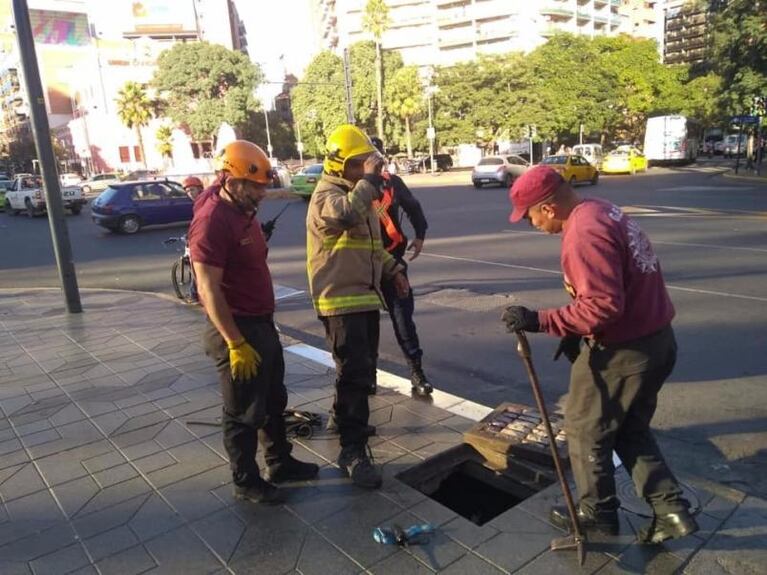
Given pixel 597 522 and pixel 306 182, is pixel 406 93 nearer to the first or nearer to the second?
pixel 306 182

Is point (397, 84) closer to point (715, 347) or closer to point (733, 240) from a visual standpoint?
point (733, 240)

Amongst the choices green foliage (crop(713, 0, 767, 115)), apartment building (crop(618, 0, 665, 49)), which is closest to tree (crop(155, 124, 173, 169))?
green foliage (crop(713, 0, 767, 115))

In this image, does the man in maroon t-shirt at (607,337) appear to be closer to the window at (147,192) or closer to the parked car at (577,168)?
the window at (147,192)

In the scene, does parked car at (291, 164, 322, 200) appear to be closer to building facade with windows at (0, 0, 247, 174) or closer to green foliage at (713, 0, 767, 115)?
green foliage at (713, 0, 767, 115)

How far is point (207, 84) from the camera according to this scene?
57094mm

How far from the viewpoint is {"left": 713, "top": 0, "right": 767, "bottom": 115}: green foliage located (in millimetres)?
20922

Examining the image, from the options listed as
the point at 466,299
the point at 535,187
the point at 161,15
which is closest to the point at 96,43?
the point at 161,15

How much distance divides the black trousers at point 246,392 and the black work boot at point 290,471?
21 centimetres

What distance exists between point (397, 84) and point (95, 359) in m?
49.6

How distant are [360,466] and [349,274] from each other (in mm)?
1041

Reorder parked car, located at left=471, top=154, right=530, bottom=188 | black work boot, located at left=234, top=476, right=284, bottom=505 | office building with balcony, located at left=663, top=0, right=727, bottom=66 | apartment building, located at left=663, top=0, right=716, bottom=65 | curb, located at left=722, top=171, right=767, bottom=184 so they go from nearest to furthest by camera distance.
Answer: black work boot, located at left=234, top=476, right=284, bottom=505
curb, located at left=722, top=171, right=767, bottom=184
parked car, located at left=471, top=154, right=530, bottom=188
office building with balcony, located at left=663, top=0, right=727, bottom=66
apartment building, located at left=663, top=0, right=716, bottom=65

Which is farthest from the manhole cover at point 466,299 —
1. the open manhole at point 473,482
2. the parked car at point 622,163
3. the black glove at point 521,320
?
the parked car at point 622,163

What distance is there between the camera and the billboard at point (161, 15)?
86438mm

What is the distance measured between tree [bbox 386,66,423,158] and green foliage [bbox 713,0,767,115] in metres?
30.8
